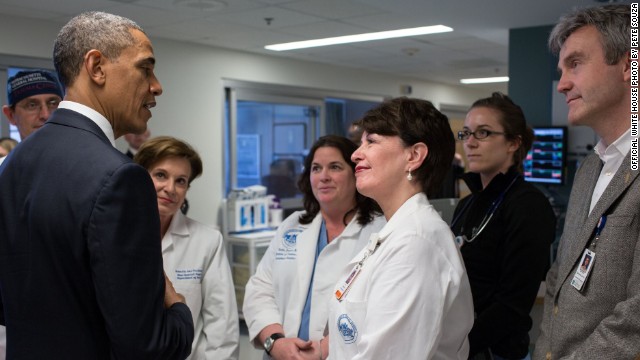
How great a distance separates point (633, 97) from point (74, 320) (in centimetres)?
134

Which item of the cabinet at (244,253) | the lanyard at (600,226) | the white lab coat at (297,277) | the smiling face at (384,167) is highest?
the smiling face at (384,167)

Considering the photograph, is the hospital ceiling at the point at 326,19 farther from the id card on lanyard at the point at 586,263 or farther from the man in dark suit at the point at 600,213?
the id card on lanyard at the point at 586,263

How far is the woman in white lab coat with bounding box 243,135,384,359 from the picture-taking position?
6.84 feet

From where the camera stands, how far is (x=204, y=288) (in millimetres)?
2021

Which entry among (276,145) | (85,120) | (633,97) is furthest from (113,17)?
(276,145)

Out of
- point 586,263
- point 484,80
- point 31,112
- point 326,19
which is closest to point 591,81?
point 586,263

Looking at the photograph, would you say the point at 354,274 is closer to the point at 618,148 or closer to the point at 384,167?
the point at 384,167

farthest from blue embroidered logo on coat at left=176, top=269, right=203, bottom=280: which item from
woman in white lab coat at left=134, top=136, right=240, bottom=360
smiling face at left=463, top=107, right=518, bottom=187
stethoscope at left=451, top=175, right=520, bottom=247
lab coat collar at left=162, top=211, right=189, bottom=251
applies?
smiling face at left=463, top=107, right=518, bottom=187

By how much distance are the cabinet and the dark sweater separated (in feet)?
12.7

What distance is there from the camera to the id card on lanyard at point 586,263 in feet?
4.26

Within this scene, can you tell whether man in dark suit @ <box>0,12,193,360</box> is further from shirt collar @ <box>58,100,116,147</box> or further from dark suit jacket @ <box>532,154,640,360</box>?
dark suit jacket @ <box>532,154,640,360</box>

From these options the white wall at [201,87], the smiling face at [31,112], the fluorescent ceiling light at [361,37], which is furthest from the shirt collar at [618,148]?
the white wall at [201,87]

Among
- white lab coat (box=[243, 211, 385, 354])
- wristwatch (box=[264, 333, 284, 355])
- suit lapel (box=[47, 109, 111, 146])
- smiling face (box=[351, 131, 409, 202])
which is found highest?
suit lapel (box=[47, 109, 111, 146])

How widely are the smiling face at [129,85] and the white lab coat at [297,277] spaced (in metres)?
1.08
